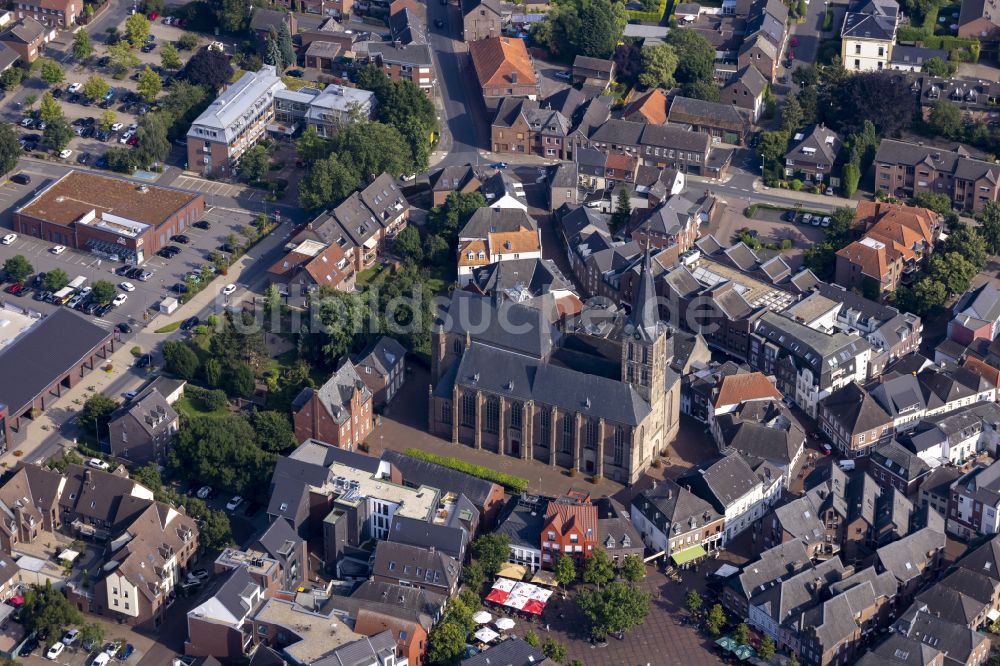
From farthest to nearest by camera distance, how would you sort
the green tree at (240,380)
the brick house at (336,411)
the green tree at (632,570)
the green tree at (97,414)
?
the green tree at (240,380)
the green tree at (97,414)
the brick house at (336,411)
the green tree at (632,570)

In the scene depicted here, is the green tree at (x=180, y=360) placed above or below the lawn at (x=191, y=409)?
above

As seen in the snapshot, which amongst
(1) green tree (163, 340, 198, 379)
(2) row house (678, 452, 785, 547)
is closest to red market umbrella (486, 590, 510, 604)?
(2) row house (678, 452, 785, 547)

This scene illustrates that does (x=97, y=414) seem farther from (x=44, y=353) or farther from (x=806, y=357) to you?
(x=806, y=357)

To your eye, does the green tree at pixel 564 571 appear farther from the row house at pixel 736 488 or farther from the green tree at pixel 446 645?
Answer: the row house at pixel 736 488

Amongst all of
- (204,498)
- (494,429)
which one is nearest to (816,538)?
(494,429)

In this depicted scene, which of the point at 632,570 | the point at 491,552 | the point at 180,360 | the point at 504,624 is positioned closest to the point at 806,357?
the point at 632,570

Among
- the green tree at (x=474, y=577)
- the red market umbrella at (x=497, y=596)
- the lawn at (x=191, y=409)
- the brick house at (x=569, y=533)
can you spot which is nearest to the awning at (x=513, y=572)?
the green tree at (x=474, y=577)

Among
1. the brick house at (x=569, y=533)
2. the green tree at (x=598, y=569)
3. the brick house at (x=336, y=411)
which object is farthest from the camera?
the brick house at (x=336, y=411)

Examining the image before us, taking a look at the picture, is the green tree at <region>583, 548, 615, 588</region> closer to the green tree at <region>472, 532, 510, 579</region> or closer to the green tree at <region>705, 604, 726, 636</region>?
the green tree at <region>472, 532, 510, 579</region>
